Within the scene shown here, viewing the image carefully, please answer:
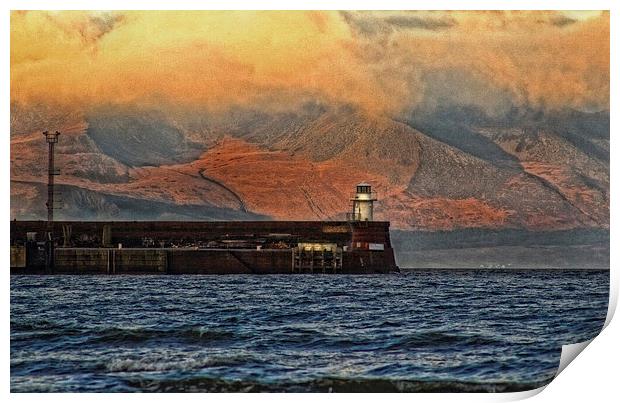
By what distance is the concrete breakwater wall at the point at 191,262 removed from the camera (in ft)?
64.1

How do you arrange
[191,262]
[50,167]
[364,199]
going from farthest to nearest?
[191,262] → [364,199] → [50,167]

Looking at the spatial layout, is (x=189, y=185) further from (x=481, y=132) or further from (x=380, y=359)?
(x=380, y=359)

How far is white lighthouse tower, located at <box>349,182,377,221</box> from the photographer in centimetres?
1688

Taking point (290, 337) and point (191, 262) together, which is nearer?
point (290, 337)

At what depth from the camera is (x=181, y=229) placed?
1855 cm

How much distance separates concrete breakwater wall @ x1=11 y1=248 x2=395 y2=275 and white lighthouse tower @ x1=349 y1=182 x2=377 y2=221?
5.90 feet

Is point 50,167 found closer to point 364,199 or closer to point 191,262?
point 364,199

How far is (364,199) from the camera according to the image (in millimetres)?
17016

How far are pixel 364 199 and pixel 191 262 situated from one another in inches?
159

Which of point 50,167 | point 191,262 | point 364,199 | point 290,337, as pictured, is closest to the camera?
point 290,337

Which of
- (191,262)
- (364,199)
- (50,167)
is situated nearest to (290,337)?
(364,199)

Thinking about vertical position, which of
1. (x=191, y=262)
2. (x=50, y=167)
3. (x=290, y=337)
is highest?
(x=50, y=167)

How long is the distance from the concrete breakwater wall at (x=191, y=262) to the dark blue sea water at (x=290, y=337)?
2037mm

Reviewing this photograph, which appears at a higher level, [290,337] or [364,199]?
[364,199]
